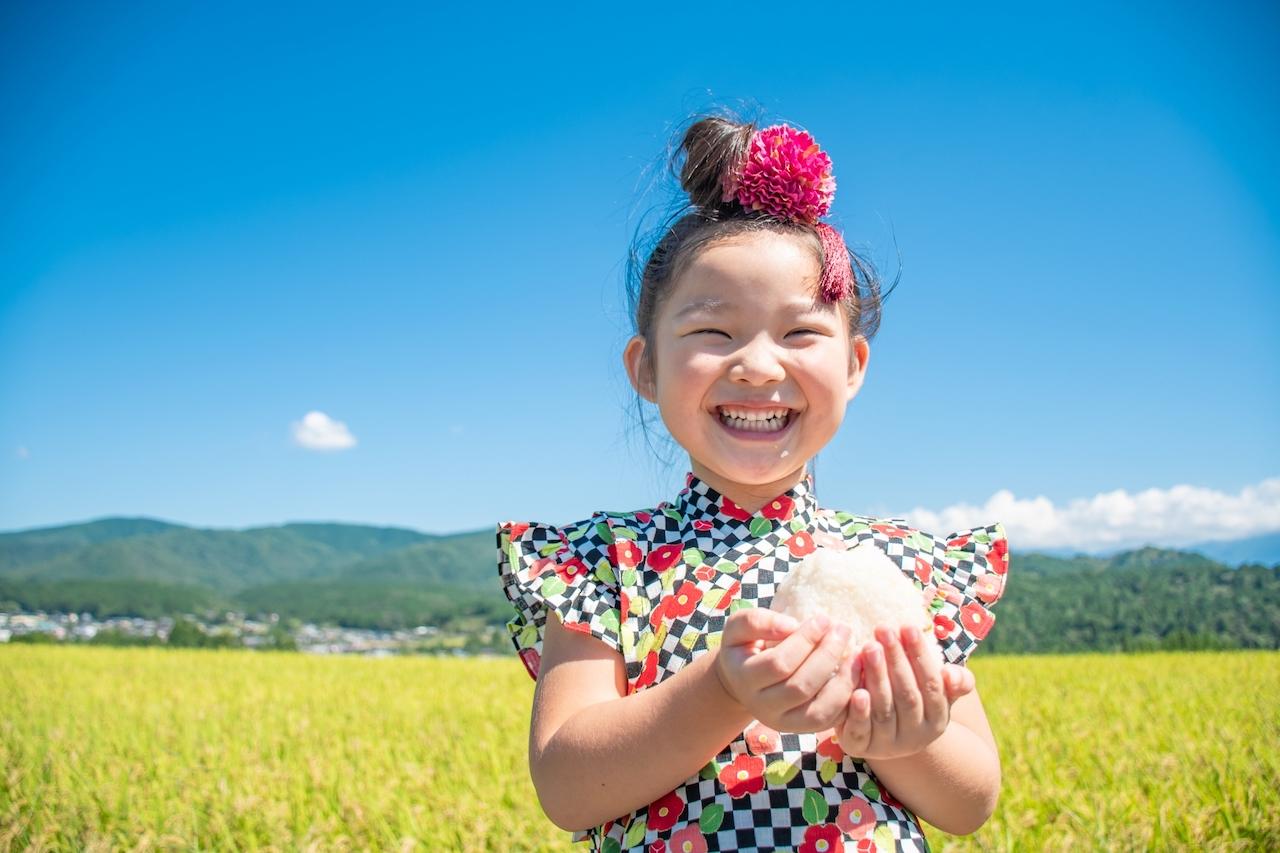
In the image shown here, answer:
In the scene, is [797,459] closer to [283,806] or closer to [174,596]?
[283,806]

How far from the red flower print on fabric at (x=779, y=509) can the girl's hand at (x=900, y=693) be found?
524 mm

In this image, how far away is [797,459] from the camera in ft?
5.27

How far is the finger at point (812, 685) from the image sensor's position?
109cm

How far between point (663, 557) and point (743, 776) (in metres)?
0.41

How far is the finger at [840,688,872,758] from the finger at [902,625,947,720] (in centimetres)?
8

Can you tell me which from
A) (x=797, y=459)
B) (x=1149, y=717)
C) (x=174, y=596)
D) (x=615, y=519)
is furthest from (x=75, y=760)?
(x=174, y=596)

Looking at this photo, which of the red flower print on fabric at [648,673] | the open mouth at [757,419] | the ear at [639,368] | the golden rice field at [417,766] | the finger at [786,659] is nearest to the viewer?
the finger at [786,659]

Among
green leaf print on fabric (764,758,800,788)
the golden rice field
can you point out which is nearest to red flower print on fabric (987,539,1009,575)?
green leaf print on fabric (764,758,800,788)

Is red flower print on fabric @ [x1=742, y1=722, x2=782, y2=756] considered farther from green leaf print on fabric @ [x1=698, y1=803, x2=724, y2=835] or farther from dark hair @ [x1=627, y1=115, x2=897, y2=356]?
dark hair @ [x1=627, y1=115, x2=897, y2=356]

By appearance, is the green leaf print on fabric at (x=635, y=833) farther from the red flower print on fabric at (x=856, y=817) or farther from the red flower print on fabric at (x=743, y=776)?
the red flower print on fabric at (x=856, y=817)

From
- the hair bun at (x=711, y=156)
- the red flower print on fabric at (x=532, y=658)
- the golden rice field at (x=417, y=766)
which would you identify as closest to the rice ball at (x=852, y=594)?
the red flower print on fabric at (x=532, y=658)

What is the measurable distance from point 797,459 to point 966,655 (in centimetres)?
48

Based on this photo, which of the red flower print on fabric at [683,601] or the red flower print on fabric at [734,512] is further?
the red flower print on fabric at [734,512]

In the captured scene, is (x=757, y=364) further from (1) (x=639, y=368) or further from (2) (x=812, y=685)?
(2) (x=812, y=685)
